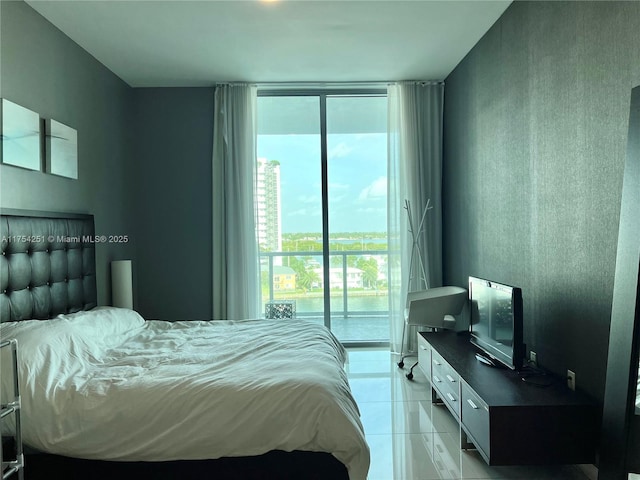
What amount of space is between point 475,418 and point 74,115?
343cm

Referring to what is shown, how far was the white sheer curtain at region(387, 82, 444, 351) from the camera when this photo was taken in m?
4.52

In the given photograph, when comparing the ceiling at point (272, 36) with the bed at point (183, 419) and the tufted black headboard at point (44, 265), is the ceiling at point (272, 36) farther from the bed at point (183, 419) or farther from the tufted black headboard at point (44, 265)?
the bed at point (183, 419)

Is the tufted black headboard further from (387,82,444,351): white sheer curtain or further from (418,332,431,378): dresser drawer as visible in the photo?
(387,82,444,351): white sheer curtain

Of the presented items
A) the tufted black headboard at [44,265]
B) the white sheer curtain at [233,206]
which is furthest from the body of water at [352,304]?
the tufted black headboard at [44,265]

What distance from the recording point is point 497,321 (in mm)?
2734

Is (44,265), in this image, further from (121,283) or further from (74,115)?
(74,115)

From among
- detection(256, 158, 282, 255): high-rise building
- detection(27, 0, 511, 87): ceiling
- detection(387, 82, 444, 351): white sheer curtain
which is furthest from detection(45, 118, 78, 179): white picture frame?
detection(387, 82, 444, 351): white sheer curtain

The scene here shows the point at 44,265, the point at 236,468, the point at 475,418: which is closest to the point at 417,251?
the point at 475,418

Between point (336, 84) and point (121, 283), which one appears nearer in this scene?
point (121, 283)

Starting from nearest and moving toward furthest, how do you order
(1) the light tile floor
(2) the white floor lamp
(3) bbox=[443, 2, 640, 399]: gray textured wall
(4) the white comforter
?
1. (4) the white comforter
2. (3) bbox=[443, 2, 640, 399]: gray textured wall
3. (1) the light tile floor
4. (2) the white floor lamp

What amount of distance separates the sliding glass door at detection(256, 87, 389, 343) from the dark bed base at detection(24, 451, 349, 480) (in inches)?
113

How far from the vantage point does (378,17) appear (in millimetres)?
3117

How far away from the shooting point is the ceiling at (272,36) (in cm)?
296

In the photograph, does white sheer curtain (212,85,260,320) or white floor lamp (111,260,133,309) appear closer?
white floor lamp (111,260,133,309)
